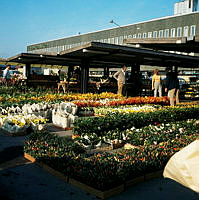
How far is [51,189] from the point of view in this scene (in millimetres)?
3818

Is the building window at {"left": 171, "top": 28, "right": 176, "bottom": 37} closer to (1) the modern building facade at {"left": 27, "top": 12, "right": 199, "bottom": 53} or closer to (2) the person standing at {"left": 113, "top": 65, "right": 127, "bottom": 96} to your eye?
(1) the modern building facade at {"left": 27, "top": 12, "right": 199, "bottom": 53}

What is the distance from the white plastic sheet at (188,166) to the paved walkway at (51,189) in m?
0.84

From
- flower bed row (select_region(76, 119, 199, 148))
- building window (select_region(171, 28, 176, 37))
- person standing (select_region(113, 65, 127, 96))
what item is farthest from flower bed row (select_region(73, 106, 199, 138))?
building window (select_region(171, 28, 176, 37))

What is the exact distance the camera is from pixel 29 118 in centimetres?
759

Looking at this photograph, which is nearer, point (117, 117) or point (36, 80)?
point (117, 117)

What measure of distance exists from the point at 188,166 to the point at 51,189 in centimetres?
199

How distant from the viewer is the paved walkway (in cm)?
361

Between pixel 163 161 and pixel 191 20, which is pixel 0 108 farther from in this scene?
pixel 191 20

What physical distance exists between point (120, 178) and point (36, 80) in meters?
15.5

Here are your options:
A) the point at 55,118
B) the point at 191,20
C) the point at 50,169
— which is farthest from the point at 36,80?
the point at 191,20

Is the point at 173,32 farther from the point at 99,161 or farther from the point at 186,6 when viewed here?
the point at 99,161

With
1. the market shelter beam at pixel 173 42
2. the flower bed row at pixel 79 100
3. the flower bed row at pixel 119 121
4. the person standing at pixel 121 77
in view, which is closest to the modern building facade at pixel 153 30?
the person standing at pixel 121 77

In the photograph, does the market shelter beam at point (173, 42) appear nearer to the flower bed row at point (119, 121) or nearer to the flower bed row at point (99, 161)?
the flower bed row at point (119, 121)

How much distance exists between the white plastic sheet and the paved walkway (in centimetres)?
84
